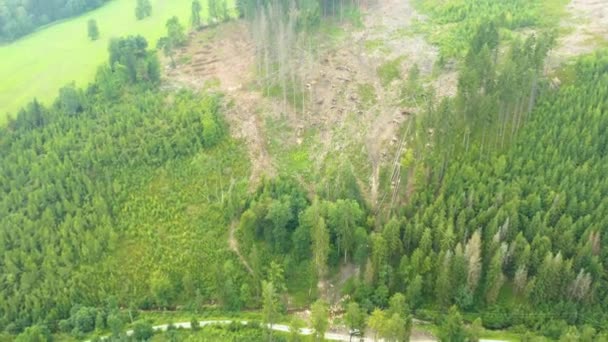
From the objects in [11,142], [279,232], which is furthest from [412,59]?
[11,142]

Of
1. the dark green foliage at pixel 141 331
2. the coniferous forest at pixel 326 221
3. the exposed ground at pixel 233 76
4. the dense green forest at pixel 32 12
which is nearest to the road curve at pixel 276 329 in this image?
the coniferous forest at pixel 326 221

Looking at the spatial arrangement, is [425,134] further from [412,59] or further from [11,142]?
[11,142]

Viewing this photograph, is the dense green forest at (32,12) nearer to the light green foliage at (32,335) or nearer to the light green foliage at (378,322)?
the light green foliage at (32,335)

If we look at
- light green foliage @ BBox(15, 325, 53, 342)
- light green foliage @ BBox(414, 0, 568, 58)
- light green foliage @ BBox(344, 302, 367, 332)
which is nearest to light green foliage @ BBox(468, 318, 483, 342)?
light green foliage @ BBox(344, 302, 367, 332)

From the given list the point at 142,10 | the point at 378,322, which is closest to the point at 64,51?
the point at 142,10

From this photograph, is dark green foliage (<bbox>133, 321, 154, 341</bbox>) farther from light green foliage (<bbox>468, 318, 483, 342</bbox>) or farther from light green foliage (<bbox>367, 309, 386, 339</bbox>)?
light green foliage (<bbox>468, 318, 483, 342</bbox>)

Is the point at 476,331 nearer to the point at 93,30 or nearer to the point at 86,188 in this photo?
the point at 86,188
